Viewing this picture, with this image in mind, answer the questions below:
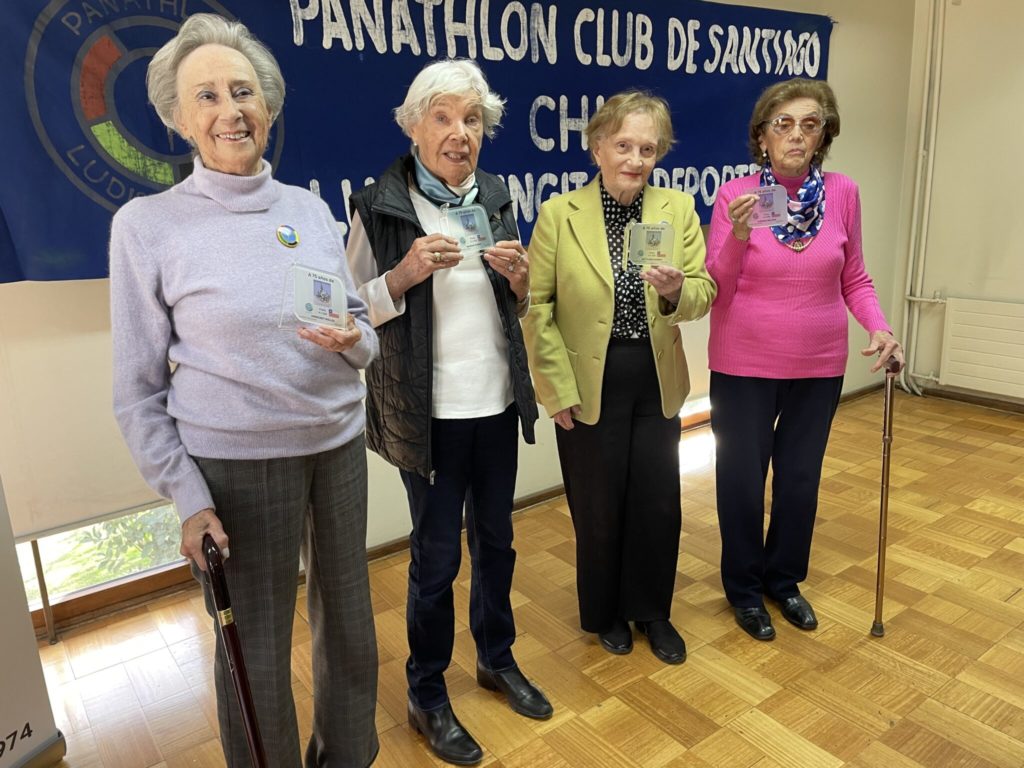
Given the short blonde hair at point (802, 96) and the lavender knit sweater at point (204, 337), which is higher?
the short blonde hair at point (802, 96)

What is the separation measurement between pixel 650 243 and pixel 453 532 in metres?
0.83

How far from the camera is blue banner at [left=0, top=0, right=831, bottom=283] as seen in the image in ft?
6.98

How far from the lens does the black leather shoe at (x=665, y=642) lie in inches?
90.7

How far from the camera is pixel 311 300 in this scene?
133cm

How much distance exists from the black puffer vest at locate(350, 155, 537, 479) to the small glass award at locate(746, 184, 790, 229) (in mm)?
689

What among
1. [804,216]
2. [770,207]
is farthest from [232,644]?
[804,216]

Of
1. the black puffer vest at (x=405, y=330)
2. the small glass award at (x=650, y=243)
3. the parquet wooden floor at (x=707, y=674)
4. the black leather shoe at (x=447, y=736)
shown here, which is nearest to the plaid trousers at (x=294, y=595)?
the black puffer vest at (x=405, y=330)

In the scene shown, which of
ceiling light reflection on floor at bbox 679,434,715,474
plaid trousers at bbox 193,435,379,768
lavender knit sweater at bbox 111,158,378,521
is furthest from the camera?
ceiling light reflection on floor at bbox 679,434,715,474

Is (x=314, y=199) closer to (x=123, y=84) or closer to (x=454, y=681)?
(x=123, y=84)

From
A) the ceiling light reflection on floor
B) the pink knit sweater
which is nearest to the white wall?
the ceiling light reflection on floor

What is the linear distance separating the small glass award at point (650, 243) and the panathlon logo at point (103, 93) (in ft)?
3.94

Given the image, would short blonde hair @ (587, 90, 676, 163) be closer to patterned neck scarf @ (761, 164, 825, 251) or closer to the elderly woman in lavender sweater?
patterned neck scarf @ (761, 164, 825, 251)

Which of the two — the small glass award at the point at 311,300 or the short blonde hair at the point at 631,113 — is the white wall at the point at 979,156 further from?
the small glass award at the point at 311,300

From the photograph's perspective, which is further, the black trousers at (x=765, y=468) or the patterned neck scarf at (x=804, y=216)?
the black trousers at (x=765, y=468)
